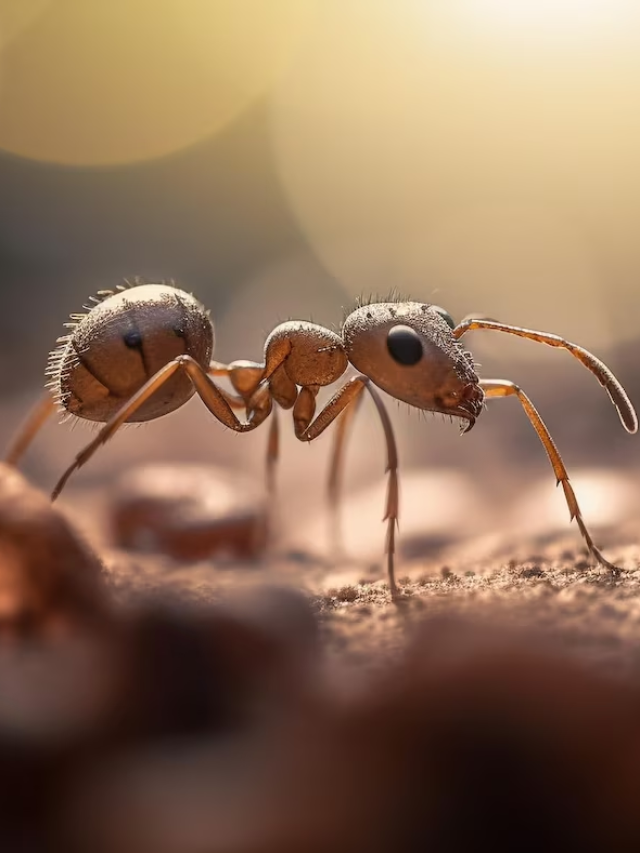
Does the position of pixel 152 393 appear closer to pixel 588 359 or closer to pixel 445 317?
pixel 445 317

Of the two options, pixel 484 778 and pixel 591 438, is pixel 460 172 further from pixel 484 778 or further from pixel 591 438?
pixel 484 778

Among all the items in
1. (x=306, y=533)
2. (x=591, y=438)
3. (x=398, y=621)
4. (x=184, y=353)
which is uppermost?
(x=184, y=353)

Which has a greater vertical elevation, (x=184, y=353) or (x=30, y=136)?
(x=30, y=136)

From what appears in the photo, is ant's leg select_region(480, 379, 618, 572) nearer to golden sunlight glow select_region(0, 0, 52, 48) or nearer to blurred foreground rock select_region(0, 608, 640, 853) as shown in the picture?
blurred foreground rock select_region(0, 608, 640, 853)

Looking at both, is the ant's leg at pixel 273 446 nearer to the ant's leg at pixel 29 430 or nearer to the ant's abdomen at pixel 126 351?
the ant's abdomen at pixel 126 351

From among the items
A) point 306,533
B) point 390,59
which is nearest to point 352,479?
point 306,533

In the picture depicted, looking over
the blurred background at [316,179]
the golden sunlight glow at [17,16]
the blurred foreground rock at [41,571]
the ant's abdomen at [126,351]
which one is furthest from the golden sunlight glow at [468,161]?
the blurred foreground rock at [41,571]

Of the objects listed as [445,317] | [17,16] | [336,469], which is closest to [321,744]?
[445,317]
